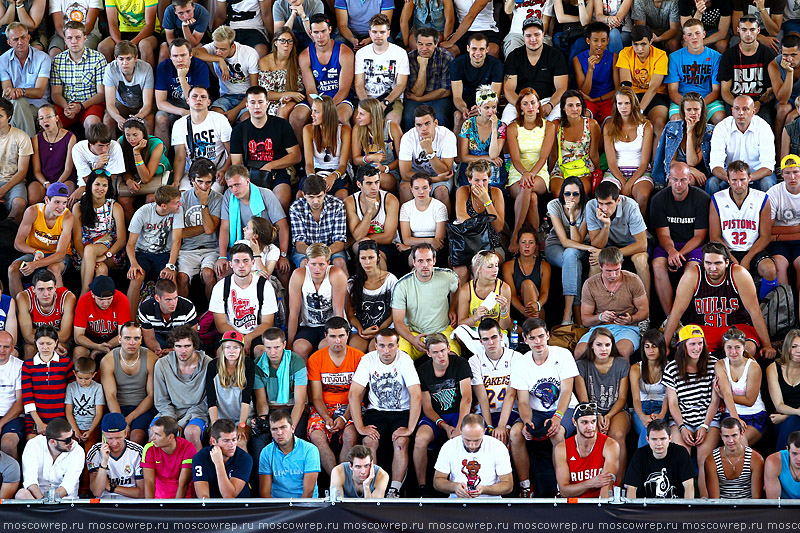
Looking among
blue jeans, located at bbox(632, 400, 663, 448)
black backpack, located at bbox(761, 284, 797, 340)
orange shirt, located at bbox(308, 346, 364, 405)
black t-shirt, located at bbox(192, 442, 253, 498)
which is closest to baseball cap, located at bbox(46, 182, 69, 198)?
orange shirt, located at bbox(308, 346, 364, 405)

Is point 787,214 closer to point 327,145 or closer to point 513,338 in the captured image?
point 513,338

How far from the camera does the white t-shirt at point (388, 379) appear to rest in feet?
25.5

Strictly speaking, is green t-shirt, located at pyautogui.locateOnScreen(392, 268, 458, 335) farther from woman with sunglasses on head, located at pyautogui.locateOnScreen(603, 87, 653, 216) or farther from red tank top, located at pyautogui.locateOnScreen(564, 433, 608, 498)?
woman with sunglasses on head, located at pyautogui.locateOnScreen(603, 87, 653, 216)

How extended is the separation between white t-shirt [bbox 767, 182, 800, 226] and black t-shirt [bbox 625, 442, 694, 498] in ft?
8.83

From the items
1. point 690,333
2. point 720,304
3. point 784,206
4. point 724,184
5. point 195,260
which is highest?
point 724,184

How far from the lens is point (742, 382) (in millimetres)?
7637

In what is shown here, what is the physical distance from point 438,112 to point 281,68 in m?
1.60

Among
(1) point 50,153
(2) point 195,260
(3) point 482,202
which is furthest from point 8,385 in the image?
(3) point 482,202

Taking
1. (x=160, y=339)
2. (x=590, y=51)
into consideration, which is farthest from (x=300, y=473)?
(x=590, y=51)

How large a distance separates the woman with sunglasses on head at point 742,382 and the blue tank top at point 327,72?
14.9 feet

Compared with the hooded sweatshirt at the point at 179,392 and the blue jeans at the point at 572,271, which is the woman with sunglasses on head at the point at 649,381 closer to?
the blue jeans at the point at 572,271

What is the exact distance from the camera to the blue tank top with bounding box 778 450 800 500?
692 centimetres

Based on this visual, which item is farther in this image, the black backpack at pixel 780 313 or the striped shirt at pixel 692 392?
the black backpack at pixel 780 313

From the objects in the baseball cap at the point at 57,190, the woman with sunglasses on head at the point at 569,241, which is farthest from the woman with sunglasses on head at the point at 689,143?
the baseball cap at the point at 57,190
